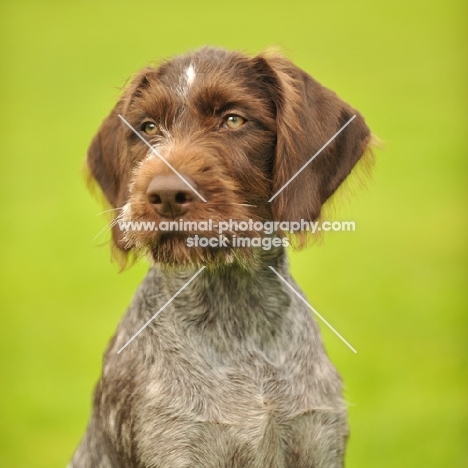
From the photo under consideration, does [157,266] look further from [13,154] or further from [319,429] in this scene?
[13,154]

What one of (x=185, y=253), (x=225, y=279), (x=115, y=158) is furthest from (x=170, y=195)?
(x=115, y=158)

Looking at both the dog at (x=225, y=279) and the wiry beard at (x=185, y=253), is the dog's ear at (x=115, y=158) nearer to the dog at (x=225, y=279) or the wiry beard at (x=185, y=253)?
the dog at (x=225, y=279)

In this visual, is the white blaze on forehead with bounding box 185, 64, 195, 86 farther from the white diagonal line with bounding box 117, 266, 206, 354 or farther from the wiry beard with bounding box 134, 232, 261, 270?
the white diagonal line with bounding box 117, 266, 206, 354

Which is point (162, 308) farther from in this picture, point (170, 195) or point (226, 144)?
point (226, 144)

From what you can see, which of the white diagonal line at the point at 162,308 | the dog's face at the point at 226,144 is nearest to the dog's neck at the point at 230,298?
the white diagonal line at the point at 162,308

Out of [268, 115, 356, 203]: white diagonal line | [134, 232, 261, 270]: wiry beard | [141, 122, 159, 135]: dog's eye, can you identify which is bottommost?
[134, 232, 261, 270]: wiry beard

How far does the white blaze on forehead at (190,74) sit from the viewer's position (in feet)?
12.1

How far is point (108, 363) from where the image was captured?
392cm

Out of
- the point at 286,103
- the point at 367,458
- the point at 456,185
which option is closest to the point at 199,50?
the point at 286,103

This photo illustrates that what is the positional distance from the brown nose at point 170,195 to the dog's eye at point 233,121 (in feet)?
1.31

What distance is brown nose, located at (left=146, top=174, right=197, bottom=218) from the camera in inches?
132

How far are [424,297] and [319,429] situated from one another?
125cm

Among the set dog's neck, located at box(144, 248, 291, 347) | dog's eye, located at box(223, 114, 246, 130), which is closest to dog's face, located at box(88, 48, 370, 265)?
dog's eye, located at box(223, 114, 246, 130)

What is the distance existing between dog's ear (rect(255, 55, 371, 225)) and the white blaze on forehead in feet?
1.05
